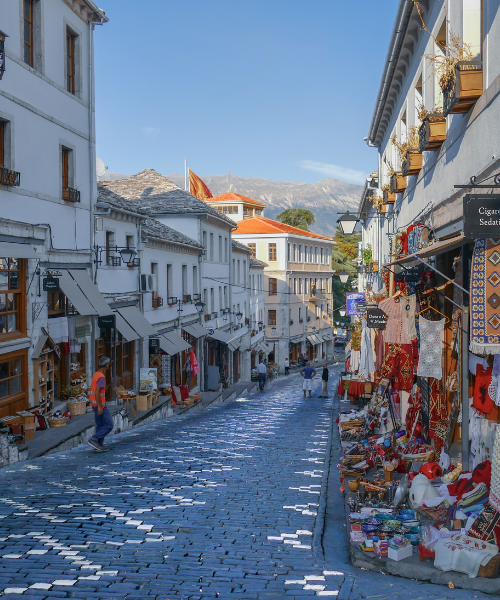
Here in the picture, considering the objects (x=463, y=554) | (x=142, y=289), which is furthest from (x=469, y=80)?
(x=142, y=289)

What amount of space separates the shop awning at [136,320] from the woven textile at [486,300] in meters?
14.5

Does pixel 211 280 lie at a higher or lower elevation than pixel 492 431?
higher

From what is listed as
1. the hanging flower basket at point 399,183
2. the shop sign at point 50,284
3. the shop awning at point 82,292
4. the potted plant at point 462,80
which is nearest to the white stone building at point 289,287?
the shop awning at point 82,292

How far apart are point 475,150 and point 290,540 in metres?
5.38

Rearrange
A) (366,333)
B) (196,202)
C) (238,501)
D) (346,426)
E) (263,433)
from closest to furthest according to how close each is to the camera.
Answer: (238,501) → (346,426) → (263,433) → (366,333) → (196,202)

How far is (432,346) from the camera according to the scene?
993 centimetres

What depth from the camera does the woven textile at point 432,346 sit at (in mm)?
9867

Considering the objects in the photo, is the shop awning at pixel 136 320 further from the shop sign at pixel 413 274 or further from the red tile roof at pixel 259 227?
the red tile roof at pixel 259 227

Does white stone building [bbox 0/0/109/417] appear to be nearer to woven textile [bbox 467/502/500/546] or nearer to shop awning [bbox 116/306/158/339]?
shop awning [bbox 116/306/158/339]

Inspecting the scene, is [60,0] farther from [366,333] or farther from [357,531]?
[357,531]

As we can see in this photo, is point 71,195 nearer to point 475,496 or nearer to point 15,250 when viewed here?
point 15,250

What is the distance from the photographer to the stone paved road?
5.56m

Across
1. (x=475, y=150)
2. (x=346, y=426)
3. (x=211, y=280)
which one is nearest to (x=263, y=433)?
(x=346, y=426)

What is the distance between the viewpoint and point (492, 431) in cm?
781
